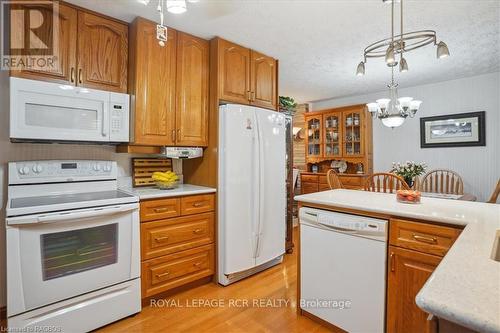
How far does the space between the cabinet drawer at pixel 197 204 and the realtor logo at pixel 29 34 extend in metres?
1.38

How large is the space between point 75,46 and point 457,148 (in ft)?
15.7

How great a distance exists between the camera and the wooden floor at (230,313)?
1771 mm

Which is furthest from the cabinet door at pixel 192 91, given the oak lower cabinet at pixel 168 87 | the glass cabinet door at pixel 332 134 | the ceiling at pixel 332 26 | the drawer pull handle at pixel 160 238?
the glass cabinet door at pixel 332 134

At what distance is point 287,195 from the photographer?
3.22 meters

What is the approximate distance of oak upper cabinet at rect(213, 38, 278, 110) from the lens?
2.46m

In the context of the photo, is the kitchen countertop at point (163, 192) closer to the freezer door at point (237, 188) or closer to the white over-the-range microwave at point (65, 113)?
the freezer door at point (237, 188)

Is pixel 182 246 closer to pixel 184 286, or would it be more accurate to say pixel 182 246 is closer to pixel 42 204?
pixel 184 286

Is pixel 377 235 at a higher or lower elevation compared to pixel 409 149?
lower

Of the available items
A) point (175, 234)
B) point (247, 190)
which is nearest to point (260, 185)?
point (247, 190)

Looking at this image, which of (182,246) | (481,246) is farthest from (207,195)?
(481,246)

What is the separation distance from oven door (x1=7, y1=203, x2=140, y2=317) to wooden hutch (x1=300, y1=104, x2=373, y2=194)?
12.0 ft

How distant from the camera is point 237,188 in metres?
2.38

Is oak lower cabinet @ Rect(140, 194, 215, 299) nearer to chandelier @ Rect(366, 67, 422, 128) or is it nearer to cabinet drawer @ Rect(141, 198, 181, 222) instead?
cabinet drawer @ Rect(141, 198, 181, 222)

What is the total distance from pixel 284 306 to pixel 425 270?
1103 millimetres
